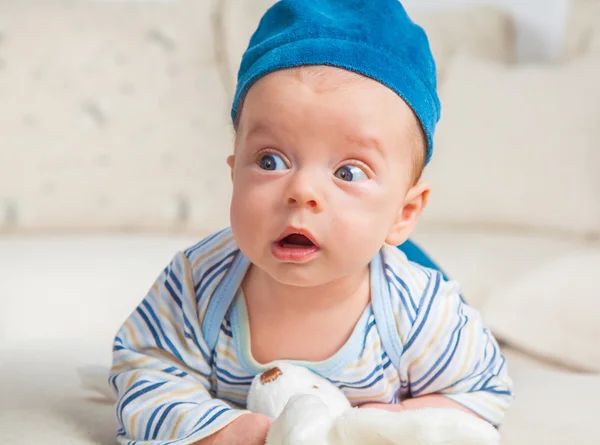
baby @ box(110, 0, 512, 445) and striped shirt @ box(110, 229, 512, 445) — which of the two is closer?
baby @ box(110, 0, 512, 445)

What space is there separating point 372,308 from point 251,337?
0.50ft

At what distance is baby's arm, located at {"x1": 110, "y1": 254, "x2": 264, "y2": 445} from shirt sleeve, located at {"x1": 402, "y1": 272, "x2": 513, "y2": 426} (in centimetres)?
24

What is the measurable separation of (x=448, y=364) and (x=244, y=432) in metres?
0.29

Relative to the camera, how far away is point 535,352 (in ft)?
4.99

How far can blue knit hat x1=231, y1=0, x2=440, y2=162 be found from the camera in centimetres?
91

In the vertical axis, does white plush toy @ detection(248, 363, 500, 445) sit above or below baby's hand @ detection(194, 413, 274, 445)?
below

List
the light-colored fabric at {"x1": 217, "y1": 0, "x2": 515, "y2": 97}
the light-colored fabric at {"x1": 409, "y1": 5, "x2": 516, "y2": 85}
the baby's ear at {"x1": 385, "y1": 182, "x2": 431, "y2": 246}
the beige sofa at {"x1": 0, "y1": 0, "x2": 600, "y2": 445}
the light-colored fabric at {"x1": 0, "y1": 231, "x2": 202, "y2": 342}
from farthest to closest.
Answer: the light-colored fabric at {"x1": 409, "y1": 5, "x2": 516, "y2": 85}
the light-colored fabric at {"x1": 217, "y1": 0, "x2": 515, "y2": 97}
the beige sofa at {"x1": 0, "y1": 0, "x2": 600, "y2": 445}
the light-colored fabric at {"x1": 0, "y1": 231, "x2": 202, "y2": 342}
the baby's ear at {"x1": 385, "y1": 182, "x2": 431, "y2": 246}

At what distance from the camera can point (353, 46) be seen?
2.99ft

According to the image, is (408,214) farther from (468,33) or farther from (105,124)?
(468,33)

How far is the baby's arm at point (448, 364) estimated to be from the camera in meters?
1.02

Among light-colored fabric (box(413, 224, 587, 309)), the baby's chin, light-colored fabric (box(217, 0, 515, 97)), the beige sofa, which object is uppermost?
light-colored fabric (box(217, 0, 515, 97))

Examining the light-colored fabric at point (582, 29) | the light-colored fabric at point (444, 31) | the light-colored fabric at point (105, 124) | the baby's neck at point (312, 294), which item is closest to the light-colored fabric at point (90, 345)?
the light-colored fabric at point (105, 124)

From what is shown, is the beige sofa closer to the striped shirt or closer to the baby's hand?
the striped shirt

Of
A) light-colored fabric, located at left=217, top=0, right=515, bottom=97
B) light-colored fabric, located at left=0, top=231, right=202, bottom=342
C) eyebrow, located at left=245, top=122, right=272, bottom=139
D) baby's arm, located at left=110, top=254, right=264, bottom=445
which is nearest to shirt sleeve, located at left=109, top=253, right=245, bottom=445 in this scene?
baby's arm, located at left=110, top=254, right=264, bottom=445
